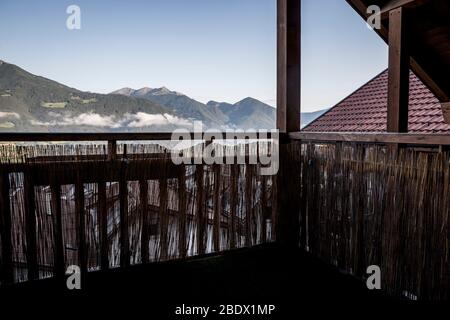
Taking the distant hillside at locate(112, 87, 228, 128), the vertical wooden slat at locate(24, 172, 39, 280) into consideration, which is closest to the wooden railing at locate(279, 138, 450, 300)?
the vertical wooden slat at locate(24, 172, 39, 280)

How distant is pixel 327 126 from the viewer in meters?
6.77

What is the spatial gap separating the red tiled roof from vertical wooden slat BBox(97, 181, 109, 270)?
14.2 feet

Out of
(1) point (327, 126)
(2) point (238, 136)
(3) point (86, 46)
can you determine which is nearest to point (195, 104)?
(3) point (86, 46)

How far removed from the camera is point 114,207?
2180mm

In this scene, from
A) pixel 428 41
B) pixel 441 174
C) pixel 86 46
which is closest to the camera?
pixel 441 174

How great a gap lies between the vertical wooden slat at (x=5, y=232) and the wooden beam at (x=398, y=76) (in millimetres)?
2414

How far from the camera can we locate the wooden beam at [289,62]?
2.55 meters

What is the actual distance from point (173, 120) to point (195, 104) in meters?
1.40

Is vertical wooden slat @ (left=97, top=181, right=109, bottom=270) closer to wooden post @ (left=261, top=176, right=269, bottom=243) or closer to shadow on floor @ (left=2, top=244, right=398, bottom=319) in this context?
shadow on floor @ (left=2, top=244, right=398, bottom=319)

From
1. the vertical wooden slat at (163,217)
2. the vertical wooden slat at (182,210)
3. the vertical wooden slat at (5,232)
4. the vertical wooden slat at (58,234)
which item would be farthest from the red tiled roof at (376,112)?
the vertical wooden slat at (5,232)

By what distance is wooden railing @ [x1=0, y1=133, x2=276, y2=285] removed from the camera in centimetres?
195

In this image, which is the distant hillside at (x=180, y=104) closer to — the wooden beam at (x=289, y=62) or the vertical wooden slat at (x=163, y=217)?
the wooden beam at (x=289, y=62)

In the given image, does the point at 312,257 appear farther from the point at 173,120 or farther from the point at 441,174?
the point at 173,120

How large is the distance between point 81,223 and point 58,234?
0.49 feet
